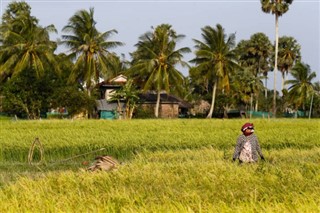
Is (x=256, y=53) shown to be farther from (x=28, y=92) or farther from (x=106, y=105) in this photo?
(x=28, y=92)

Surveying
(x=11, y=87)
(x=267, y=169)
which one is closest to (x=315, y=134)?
(x=267, y=169)

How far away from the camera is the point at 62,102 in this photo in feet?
107

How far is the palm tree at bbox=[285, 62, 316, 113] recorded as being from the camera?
39750 mm

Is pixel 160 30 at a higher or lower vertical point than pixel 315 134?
higher

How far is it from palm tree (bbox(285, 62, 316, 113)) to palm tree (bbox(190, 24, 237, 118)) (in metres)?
7.85

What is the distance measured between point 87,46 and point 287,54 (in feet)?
76.9

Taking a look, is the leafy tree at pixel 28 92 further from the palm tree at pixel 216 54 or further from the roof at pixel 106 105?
the palm tree at pixel 216 54

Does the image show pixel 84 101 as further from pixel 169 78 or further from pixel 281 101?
pixel 281 101

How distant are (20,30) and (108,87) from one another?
9.16 meters

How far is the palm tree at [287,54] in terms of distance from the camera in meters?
47.0

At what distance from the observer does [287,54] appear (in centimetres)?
4712

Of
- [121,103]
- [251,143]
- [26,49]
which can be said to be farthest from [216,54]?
[251,143]

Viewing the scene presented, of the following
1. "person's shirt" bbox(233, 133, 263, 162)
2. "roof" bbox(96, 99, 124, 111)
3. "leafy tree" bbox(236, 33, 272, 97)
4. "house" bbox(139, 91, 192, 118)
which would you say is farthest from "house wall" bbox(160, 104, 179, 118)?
"person's shirt" bbox(233, 133, 263, 162)

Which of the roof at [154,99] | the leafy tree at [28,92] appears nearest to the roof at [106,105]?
the roof at [154,99]
